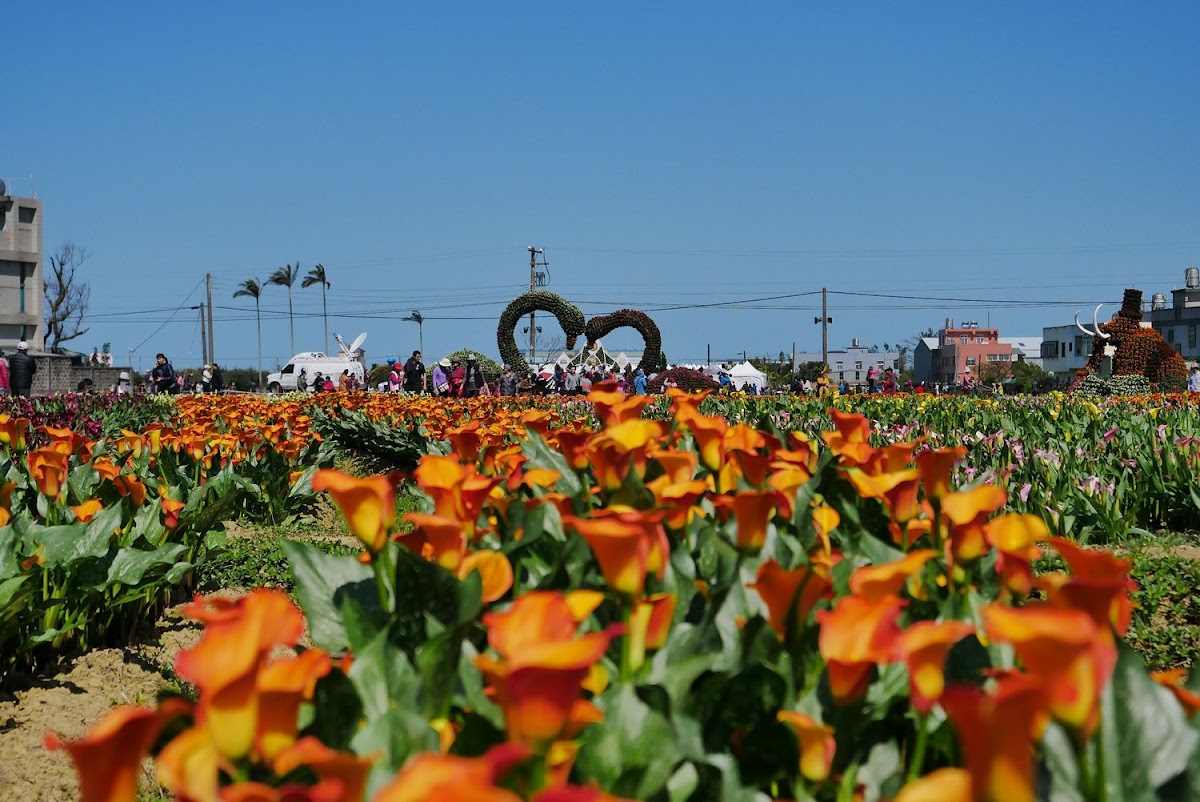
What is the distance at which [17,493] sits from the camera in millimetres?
4680

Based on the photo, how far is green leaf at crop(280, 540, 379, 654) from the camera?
173cm

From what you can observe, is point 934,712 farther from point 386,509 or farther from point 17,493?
point 17,493

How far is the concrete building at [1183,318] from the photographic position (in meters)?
72.2

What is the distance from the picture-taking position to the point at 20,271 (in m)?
46.7

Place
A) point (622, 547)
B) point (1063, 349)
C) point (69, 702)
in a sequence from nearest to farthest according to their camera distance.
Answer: point (622, 547)
point (69, 702)
point (1063, 349)

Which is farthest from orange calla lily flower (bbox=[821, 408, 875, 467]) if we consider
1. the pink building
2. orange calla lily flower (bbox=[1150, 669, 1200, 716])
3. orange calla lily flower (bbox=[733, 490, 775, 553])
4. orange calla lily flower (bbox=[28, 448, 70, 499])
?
the pink building

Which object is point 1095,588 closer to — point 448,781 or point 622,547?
point 622,547

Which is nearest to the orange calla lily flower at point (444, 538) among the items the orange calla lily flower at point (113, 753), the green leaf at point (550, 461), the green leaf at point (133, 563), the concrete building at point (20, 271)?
the orange calla lily flower at point (113, 753)

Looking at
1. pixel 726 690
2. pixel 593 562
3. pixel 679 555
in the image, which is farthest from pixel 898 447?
pixel 726 690

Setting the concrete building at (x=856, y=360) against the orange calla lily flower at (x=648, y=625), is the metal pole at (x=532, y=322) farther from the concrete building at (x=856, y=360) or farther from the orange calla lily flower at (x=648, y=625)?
the concrete building at (x=856, y=360)

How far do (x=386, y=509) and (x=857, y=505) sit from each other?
1.11 m

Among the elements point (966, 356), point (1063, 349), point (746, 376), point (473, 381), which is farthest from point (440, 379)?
point (966, 356)

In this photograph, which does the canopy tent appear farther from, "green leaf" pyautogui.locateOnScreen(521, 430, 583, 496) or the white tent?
"green leaf" pyautogui.locateOnScreen(521, 430, 583, 496)

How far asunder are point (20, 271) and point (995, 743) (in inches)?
2069
